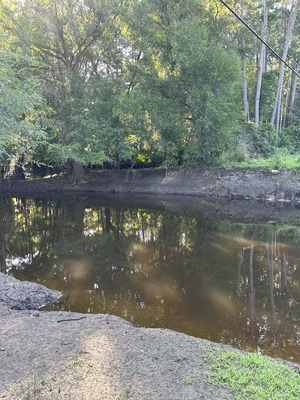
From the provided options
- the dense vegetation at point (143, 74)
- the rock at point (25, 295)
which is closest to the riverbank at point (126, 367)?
the rock at point (25, 295)

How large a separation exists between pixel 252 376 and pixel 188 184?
20.5 meters

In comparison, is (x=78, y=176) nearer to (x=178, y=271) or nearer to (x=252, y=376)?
(x=178, y=271)

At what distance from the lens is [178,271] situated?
8.02 metres

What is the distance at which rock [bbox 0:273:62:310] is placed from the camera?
584 cm

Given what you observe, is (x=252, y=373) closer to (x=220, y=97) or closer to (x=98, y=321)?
(x=98, y=321)

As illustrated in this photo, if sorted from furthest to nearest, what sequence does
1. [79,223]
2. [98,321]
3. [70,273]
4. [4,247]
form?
[79,223], [4,247], [70,273], [98,321]

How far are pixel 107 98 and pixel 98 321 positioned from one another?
2065cm

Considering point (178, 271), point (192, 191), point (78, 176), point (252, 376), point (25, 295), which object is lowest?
point (178, 271)

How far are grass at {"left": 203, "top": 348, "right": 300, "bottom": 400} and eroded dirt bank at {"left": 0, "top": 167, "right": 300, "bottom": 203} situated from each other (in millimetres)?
17774

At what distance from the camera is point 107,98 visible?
22750mm

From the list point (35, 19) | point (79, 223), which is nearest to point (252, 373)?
point (79, 223)

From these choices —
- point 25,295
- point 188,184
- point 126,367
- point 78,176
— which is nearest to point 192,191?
point 188,184

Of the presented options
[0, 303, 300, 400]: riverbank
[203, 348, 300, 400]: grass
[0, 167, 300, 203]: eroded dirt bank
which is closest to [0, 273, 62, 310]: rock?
[0, 303, 300, 400]: riverbank

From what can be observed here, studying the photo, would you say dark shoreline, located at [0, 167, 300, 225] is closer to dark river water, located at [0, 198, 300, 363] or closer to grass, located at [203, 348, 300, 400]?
dark river water, located at [0, 198, 300, 363]
